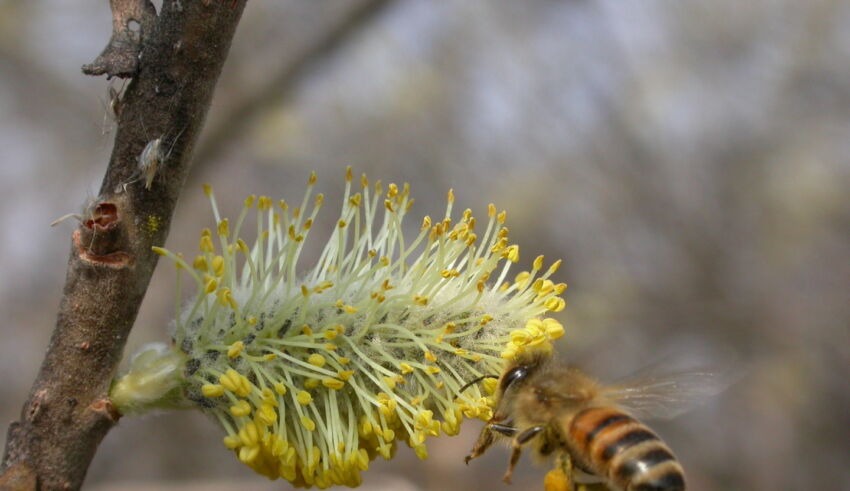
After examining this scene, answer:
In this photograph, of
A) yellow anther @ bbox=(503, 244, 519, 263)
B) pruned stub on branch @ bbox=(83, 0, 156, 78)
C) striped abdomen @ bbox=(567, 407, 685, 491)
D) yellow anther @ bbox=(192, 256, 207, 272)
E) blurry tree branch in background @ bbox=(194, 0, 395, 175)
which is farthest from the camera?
blurry tree branch in background @ bbox=(194, 0, 395, 175)

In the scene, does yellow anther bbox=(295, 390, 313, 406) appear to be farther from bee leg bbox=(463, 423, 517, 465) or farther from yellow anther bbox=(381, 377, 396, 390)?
bee leg bbox=(463, 423, 517, 465)

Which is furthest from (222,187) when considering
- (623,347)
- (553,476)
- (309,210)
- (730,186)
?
(553,476)

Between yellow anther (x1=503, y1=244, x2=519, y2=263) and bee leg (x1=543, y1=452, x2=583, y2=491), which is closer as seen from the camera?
bee leg (x1=543, y1=452, x2=583, y2=491)

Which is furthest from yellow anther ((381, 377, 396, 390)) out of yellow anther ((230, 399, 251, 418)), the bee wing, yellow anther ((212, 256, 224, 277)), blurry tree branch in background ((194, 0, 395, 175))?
blurry tree branch in background ((194, 0, 395, 175))

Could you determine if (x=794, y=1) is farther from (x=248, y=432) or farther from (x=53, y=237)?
(x=248, y=432)

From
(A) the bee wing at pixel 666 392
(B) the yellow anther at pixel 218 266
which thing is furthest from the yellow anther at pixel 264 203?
(A) the bee wing at pixel 666 392

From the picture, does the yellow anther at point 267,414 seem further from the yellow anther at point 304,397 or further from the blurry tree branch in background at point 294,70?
the blurry tree branch in background at point 294,70

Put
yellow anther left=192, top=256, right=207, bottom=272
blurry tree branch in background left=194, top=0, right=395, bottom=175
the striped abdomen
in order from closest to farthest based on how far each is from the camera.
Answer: the striped abdomen < yellow anther left=192, top=256, right=207, bottom=272 < blurry tree branch in background left=194, top=0, right=395, bottom=175
